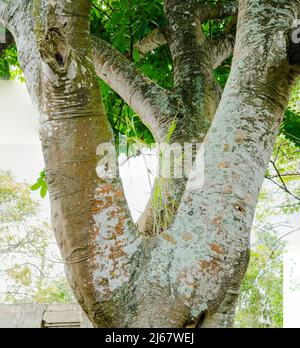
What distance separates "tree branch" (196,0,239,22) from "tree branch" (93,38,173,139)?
57 centimetres

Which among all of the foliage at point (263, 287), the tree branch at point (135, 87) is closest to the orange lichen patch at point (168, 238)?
the tree branch at point (135, 87)

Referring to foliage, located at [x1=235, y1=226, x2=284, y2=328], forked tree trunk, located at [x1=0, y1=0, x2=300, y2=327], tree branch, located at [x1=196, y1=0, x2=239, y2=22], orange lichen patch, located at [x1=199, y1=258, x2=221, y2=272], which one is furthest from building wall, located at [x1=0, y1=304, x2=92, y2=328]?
foliage, located at [x1=235, y1=226, x2=284, y2=328]

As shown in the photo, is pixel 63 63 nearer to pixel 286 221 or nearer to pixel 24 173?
pixel 286 221

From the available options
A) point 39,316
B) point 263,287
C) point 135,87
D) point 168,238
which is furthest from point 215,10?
point 263,287

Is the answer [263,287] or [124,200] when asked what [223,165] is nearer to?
[124,200]

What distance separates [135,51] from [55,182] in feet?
6.72

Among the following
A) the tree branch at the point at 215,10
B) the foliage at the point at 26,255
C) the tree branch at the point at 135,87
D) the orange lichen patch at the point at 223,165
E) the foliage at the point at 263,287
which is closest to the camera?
the orange lichen patch at the point at 223,165

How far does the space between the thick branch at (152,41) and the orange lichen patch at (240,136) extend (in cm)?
159

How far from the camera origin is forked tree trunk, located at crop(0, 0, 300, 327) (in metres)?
1.45

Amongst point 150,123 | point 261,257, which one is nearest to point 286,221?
point 261,257

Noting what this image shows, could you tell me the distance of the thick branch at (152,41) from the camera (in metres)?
3.08

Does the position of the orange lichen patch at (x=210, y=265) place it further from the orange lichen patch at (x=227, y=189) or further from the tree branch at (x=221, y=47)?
the tree branch at (x=221, y=47)

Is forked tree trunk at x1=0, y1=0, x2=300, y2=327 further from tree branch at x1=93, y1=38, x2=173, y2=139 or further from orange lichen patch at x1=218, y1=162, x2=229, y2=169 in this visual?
tree branch at x1=93, y1=38, x2=173, y2=139
